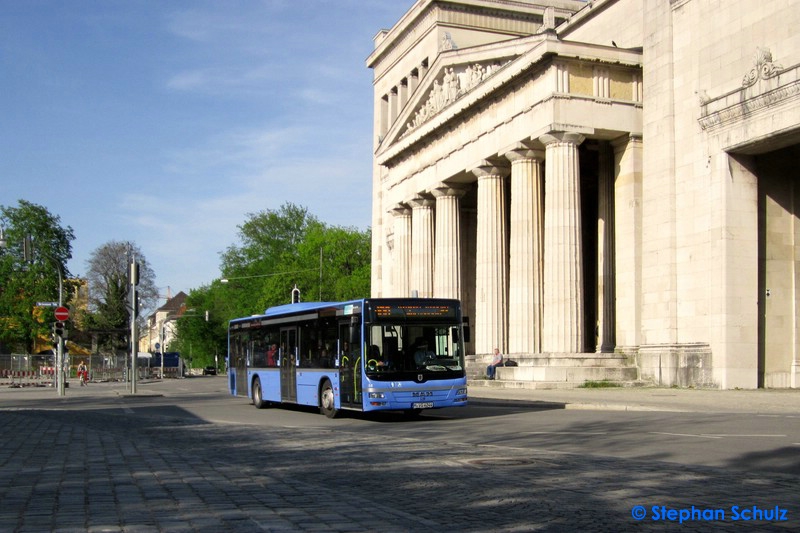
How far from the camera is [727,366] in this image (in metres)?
30.7

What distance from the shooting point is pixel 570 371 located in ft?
A: 112

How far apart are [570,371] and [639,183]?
27.4 feet

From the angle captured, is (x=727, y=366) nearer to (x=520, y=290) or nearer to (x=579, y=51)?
(x=520, y=290)

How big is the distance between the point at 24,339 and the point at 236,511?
235ft

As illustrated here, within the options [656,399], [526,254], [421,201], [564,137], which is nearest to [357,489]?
[656,399]

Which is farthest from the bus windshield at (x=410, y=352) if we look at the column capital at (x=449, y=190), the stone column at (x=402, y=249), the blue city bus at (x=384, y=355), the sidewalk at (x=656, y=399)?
the stone column at (x=402, y=249)

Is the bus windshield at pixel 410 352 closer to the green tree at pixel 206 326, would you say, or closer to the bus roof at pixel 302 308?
the bus roof at pixel 302 308

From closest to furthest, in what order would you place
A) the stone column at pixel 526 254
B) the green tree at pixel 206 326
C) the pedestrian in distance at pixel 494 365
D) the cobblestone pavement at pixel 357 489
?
the cobblestone pavement at pixel 357 489 → the pedestrian in distance at pixel 494 365 → the stone column at pixel 526 254 → the green tree at pixel 206 326

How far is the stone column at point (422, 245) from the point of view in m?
50.2

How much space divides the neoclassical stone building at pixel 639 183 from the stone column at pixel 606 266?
0.26 feet

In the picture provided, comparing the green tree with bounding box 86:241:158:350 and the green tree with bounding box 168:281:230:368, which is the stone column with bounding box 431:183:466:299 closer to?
the green tree with bounding box 86:241:158:350

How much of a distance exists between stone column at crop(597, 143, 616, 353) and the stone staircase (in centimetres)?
312

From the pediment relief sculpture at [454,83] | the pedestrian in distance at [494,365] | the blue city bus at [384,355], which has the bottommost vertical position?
the pedestrian in distance at [494,365]

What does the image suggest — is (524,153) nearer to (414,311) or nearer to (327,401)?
(414,311)
